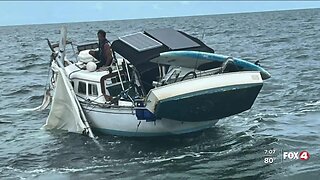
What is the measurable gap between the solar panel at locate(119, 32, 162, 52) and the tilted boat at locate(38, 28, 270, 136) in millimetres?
30

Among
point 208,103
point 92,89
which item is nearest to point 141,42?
point 92,89

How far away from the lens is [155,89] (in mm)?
14516

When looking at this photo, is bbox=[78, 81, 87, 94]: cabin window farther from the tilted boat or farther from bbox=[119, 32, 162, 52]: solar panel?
bbox=[119, 32, 162, 52]: solar panel

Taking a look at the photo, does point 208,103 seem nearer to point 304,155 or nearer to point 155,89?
point 155,89

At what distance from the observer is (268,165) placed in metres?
13.5

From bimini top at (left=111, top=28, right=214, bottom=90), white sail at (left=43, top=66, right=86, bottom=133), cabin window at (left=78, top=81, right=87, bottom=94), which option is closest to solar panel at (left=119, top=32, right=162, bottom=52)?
bimini top at (left=111, top=28, right=214, bottom=90)

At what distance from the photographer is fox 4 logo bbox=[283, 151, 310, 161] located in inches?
540

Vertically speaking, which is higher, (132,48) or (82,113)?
(132,48)

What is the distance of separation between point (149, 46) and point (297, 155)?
5418mm

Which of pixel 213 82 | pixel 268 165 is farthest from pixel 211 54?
pixel 268 165

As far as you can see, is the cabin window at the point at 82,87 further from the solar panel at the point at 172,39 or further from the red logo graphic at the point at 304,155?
the red logo graphic at the point at 304,155

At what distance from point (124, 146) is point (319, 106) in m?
7.52

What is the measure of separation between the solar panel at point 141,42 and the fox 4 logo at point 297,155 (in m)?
5.01

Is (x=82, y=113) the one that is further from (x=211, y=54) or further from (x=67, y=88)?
(x=211, y=54)
